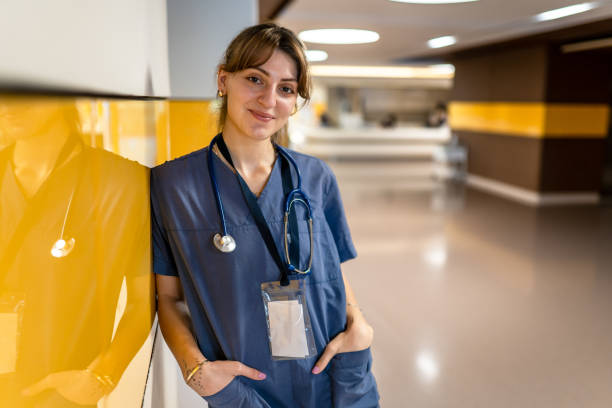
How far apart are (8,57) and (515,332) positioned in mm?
4137

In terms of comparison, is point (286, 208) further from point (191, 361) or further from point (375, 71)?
point (375, 71)

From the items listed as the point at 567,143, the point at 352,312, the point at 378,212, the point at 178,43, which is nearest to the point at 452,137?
the point at 567,143

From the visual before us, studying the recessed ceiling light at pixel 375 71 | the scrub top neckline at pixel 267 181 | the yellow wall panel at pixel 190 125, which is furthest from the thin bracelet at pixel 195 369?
the recessed ceiling light at pixel 375 71

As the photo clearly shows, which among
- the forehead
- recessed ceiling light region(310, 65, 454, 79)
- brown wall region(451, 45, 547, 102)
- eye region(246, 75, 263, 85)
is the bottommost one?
eye region(246, 75, 263, 85)

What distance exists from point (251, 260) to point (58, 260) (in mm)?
784

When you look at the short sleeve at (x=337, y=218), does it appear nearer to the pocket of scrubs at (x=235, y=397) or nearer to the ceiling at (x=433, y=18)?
the pocket of scrubs at (x=235, y=397)

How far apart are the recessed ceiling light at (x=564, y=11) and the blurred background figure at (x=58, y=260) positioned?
19.5 ft

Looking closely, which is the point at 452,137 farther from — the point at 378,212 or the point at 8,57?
the point at 8,57

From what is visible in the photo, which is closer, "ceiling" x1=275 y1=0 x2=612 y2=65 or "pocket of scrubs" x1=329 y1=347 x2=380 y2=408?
"pocket of scrubs" x1=329 y1=347 x2=380 y2=408

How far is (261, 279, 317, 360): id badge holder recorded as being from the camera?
1.30 m

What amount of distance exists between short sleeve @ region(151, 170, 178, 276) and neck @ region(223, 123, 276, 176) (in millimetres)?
224

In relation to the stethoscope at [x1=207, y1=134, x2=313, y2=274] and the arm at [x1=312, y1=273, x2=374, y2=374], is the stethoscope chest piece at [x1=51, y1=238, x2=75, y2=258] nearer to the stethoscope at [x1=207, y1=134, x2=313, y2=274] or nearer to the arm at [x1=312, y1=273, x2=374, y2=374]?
the stethoscope at [x1=207, y1=134, x2=313, y2=274]

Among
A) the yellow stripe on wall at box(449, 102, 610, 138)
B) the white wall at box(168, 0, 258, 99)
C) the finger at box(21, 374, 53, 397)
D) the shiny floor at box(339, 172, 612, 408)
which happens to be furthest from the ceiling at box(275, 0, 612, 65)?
the finger at box(21, 374, 53, 397)

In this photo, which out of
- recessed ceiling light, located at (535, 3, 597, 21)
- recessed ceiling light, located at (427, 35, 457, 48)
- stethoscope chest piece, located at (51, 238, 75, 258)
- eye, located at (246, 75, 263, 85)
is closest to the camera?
stethoscope chest piece, located at (51, 238, 75, 258)
